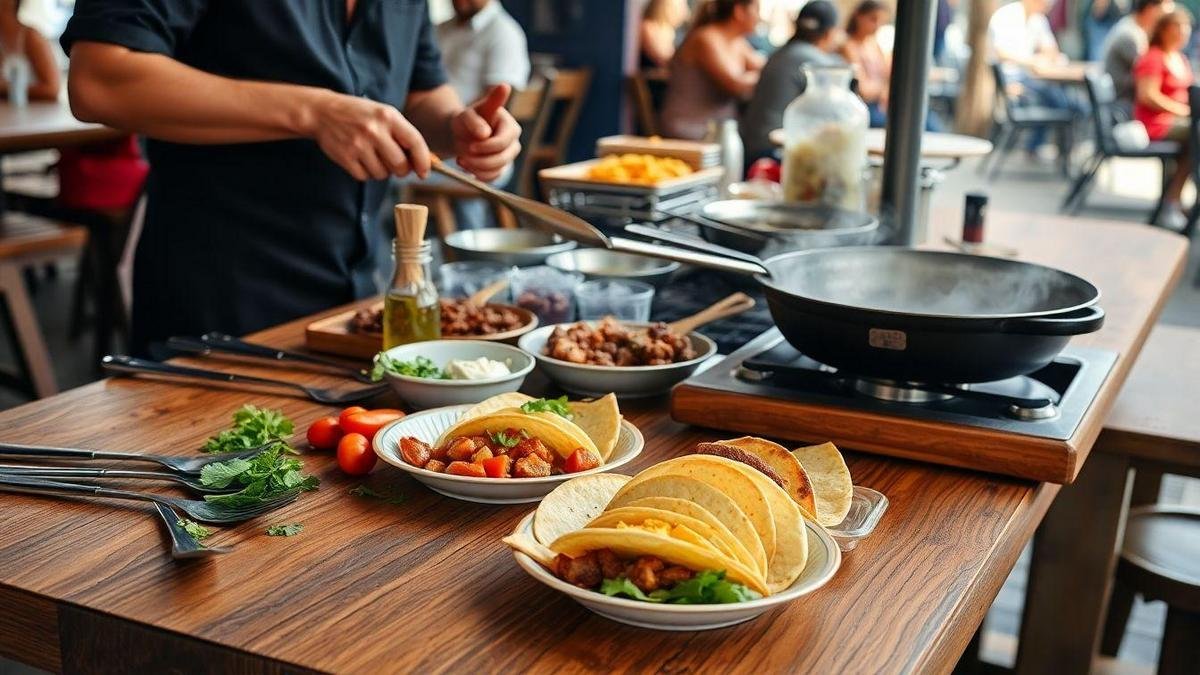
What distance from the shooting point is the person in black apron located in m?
1.63

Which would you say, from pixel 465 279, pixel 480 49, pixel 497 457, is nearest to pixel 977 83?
pixel 480 49

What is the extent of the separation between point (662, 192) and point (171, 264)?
3.07 feet

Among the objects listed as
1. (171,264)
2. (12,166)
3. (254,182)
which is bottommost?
(12,166)

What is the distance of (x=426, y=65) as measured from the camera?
2174mm

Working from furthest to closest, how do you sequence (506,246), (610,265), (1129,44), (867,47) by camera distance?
(1129,44)
(867,47)
(506,246)
(610,265)

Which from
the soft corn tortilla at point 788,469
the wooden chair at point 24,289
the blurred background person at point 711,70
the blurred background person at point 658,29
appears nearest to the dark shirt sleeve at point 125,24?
the soft corn tortilla at point 788,469

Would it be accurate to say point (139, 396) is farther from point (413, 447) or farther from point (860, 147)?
point (860, 147)

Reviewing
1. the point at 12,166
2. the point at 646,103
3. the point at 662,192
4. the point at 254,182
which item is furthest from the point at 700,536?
the point at 12,166

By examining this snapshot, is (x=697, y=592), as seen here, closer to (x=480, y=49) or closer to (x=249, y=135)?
(x=249, y=135)

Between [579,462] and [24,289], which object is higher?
[579,462]

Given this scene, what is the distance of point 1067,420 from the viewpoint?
1.24m

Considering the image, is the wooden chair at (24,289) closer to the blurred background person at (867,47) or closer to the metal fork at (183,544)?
the metal fork at (183,544)

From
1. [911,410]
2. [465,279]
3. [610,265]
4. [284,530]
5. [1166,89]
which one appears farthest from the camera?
[1166,89]

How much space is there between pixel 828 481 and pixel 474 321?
2.14 ft
